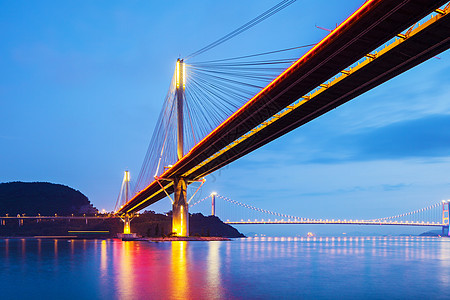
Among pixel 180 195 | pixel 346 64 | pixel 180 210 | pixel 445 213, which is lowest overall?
pixel 445 213

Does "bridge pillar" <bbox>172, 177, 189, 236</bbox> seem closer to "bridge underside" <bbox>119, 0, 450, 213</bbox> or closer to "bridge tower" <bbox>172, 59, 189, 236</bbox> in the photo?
"bridge tower" <bbox>172, 59, 189, 236</bbox>

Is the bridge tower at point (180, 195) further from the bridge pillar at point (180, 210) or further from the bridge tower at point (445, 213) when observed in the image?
the bridge tower at point (445, 213)

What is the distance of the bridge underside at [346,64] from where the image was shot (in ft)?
60.7

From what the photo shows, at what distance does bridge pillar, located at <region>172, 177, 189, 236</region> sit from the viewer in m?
58.4

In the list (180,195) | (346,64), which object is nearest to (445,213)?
(180,195)

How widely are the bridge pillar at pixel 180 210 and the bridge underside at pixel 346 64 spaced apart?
18.9 metres

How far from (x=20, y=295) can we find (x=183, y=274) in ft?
20.6

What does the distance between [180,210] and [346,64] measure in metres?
39.4

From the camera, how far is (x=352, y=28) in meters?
19.7

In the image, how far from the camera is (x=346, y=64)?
77.2 feet

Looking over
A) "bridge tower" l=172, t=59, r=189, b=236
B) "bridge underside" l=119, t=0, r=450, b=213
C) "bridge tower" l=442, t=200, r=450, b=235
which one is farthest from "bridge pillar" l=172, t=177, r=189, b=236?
"bridge tower" l=442, t=200, r=450, b=235

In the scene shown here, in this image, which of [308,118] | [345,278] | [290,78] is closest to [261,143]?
[308,118]

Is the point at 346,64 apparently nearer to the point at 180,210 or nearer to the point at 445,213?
the point at 180,210

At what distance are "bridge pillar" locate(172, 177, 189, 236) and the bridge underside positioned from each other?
18942mm
